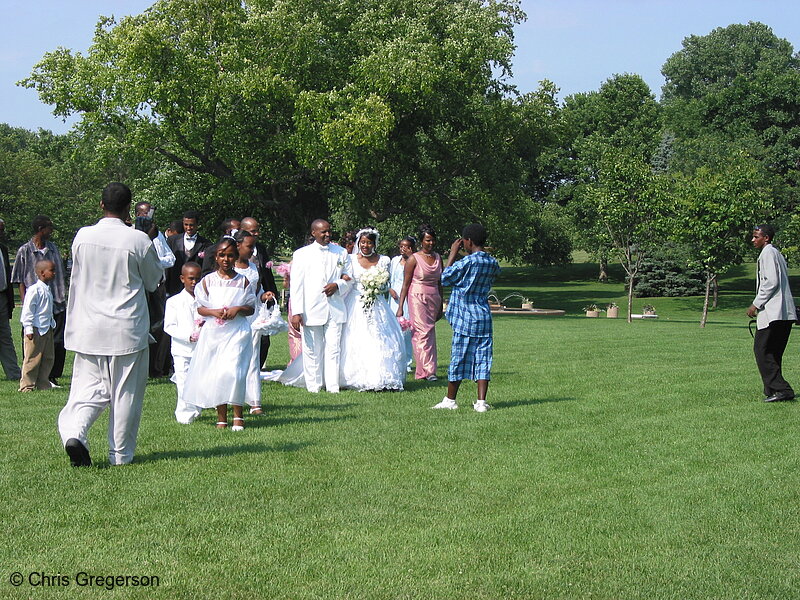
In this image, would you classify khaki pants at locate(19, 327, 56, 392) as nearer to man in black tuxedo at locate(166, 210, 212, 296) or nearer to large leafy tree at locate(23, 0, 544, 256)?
man in black tuxedo at locate(166, 210, 212, 296)

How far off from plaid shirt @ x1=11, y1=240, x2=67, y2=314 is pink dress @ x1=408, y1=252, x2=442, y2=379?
17.1 ft

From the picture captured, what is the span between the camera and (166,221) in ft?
129

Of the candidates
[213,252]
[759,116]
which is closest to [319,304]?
[213,252]

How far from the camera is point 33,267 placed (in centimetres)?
1366

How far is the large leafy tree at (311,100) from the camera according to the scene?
105 feet

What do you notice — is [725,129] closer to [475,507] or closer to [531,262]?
[531,262]

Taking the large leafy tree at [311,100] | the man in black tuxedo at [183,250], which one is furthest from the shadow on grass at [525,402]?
the large leafy tree at [311,100]

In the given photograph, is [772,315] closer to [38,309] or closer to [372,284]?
[372,284]

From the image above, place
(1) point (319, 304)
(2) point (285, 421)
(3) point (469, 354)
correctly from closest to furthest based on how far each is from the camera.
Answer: (2) point (285, 421)
(3) point (469, 354)
(1) point (319, 304)

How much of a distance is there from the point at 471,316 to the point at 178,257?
5.22 meters

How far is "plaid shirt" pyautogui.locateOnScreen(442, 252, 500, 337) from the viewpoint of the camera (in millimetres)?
11250

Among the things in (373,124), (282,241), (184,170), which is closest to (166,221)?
(184,170)

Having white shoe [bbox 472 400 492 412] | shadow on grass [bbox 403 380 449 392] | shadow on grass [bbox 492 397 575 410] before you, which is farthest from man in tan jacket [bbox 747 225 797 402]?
shadow on grass [bbox 403 380 449 392]

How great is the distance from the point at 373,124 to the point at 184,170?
37.5 ft
